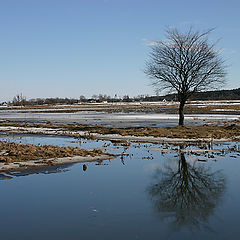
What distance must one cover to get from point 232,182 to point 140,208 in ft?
13.5

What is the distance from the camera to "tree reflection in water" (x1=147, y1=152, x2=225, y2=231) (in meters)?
7.52

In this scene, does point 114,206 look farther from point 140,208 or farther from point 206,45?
point 206,45

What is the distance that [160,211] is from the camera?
8.00m

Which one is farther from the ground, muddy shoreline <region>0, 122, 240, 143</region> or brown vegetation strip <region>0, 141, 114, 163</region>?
brown vegetation strip <region>0, 141, 114, 163</region>

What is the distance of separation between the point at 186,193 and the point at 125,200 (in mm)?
2050

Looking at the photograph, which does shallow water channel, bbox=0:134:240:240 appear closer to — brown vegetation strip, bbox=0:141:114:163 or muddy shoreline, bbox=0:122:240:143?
brown vegetation strip, bbox=0:141:114:163

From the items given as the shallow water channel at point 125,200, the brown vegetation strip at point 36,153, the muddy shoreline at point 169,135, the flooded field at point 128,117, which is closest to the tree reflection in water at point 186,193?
the shallow water channel at point 125,200

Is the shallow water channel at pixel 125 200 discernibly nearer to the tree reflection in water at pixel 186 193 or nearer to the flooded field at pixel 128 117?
the tree reflection in water at pixel 186 193

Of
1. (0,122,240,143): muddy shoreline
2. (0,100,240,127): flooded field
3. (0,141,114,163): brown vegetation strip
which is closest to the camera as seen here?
(0,141,114,163): brown vegetation strip

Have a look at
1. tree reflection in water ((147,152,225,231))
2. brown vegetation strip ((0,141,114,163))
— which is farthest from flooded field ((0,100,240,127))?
tree reflection in water ((147,152,225,231))

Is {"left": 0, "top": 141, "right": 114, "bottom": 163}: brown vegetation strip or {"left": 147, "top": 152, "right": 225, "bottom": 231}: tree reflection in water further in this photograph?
{"left": 0, "top": 141, "right": 114, "bottom": 163}: brown vegetation strip

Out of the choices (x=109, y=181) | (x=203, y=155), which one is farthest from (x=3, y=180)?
(x=203, y=155)

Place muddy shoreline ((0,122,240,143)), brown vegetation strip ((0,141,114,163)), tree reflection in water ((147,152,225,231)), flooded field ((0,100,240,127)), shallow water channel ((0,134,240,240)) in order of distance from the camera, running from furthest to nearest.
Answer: flooded field ((0,100,240,127)) < muddy shoreline ((0,122,240,143)) < brown vegetation strip ((0,141,114,163)) < tree reflection in water ((147,152,225,231)) < shallow water channel ((0,134,240,240))

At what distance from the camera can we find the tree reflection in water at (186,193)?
7516mm
